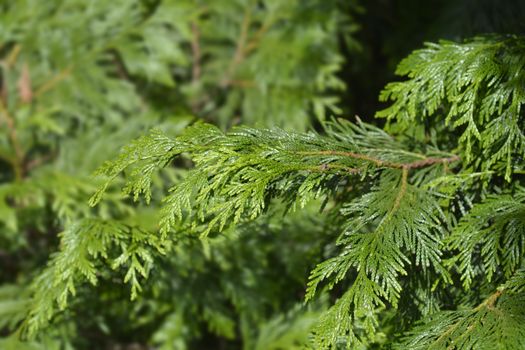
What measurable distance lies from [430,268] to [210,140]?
516 millimetres

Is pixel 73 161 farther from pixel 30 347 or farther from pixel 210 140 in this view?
pixel 210 140

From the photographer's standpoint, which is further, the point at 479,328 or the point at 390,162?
the point at 390,162

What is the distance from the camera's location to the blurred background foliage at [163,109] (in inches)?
89.0

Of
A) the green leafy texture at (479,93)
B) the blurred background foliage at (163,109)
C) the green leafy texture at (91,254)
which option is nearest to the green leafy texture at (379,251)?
the green leafy texture at (479,93)

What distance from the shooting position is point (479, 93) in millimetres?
1280

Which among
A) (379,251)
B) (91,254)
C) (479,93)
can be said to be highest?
(479,93)

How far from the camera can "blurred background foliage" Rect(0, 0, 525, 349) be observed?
2.26 meters

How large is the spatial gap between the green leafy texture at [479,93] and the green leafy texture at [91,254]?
0.58m

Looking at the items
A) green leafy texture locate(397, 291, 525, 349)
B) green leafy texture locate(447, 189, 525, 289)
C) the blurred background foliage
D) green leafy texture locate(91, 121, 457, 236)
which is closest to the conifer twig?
green leafy texture locate(91, 121, 457, 236)

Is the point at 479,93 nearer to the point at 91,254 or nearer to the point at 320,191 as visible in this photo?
the point at 320,191

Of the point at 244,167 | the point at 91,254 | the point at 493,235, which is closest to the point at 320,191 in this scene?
the point at 244,167

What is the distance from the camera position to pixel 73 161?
102 inches

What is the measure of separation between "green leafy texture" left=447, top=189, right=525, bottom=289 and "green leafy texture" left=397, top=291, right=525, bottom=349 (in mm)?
50

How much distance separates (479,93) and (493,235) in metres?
0.29
